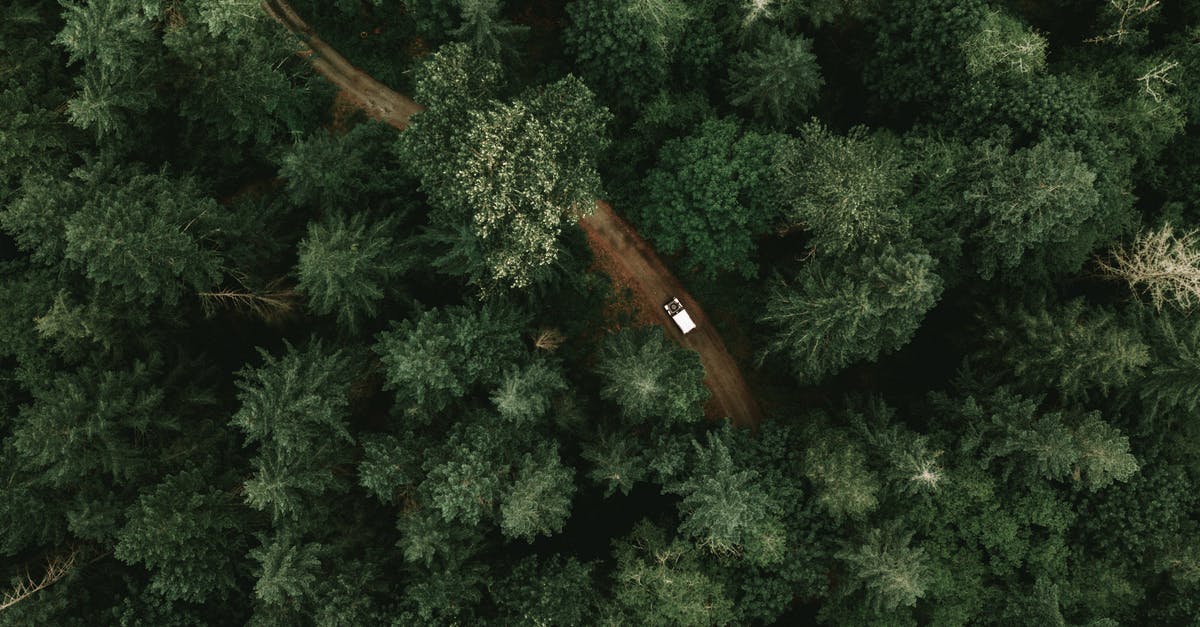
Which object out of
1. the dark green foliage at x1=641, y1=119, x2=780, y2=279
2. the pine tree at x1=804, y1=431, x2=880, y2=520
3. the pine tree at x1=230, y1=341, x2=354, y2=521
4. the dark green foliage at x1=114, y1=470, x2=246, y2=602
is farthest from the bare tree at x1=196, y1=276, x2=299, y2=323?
the pine tree at x1=804, y1=431, x2=880, y2=520

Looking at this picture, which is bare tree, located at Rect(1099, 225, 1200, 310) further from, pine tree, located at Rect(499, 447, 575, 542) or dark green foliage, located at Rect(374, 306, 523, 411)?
dark green foliage, located at Rect(374, 306, 523, 411)

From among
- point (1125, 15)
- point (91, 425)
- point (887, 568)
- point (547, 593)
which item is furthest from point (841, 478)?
point (91, 425)

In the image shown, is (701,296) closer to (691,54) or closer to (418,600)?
(691,54)

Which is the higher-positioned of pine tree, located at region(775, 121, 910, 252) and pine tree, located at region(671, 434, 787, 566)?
pine tree, located at region(775, 121, 910, 252)

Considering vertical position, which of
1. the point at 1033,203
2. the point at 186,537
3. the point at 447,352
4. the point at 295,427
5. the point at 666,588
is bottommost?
the point at 666,588

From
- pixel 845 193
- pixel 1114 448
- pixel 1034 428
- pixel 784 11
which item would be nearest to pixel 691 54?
pixel 784 11

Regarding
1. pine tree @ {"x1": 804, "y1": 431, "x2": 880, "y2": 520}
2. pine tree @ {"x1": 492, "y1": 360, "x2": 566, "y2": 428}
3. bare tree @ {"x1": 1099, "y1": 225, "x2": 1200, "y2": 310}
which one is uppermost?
pine tree @ {"x1": 492, "y1": 360, "x2": 566, "y2": 428}

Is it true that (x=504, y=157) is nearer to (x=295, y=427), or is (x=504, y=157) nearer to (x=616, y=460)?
(x=295, y=427)

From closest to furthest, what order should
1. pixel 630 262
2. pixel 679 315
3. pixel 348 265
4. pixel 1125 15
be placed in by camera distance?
pixel 348 265, pixel 1125 15, pixel 679 315, pixel 630 262
